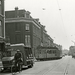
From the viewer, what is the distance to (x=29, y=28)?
54.8m

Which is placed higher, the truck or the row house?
the row house

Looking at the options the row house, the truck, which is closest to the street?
the truck

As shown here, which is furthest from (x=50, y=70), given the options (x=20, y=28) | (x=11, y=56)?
(x=20, y=28)

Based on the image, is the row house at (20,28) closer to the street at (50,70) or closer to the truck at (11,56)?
the street at (50,70)

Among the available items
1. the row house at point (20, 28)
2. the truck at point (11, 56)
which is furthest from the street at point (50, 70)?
the row house at point (20, 28)

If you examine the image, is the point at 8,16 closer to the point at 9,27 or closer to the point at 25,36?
the point at 9,27

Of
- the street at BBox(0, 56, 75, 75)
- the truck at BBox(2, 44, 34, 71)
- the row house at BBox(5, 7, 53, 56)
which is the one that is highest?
the row house at BBox(5, 7, 53, 56)

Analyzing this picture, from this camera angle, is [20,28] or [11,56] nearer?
[11,56]

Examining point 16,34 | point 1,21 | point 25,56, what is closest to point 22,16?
point 16,34

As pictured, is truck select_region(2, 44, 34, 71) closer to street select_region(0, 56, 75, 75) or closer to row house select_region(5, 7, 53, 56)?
street select_region(0, 56, 75, 75)

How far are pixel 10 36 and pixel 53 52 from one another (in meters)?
12.4

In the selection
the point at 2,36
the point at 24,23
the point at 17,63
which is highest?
the point at 24,23

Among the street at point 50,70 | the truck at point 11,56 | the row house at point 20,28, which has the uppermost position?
the row house at point 20,28

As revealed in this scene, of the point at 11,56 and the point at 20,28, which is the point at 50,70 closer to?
the point at 11,56
